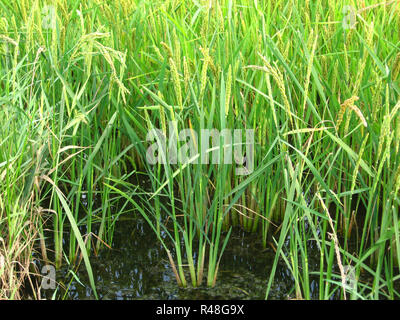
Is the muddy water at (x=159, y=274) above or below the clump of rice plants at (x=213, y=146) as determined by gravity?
below

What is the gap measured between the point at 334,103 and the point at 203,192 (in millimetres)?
535

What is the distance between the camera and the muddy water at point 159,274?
153 cm

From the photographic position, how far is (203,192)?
161 centimetres

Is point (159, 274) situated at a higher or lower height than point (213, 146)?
lower

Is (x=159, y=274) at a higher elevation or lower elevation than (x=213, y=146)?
lower

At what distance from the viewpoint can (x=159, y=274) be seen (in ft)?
5.30

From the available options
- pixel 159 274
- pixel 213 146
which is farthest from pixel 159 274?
pixel 213 146

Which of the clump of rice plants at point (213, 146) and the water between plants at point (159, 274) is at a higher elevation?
the clump of rice plants at point (213, 146)

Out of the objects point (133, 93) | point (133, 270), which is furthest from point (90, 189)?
point (133, 93)

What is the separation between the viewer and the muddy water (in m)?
1.53

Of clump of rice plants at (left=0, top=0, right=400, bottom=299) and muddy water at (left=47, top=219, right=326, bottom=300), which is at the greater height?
clump of rice plants at (left=0, top=0, right=400, bottom=299)

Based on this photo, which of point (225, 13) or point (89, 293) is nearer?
point (89, 293)

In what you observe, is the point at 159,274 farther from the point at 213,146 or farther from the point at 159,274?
the point at 213,146
